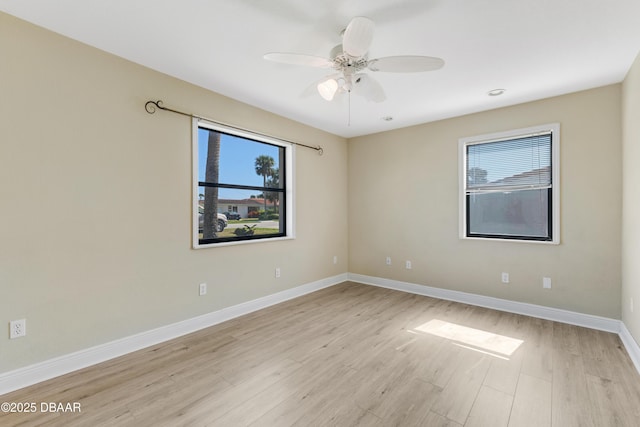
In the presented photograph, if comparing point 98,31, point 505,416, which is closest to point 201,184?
point 98,31

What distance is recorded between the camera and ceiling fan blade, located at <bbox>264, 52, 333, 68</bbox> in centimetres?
185

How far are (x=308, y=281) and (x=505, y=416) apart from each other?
9.58 feet

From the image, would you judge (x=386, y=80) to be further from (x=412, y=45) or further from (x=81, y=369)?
(x=81, y=369)

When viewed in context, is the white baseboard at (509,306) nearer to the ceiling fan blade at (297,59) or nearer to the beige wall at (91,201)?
the beige wall at (91,201)

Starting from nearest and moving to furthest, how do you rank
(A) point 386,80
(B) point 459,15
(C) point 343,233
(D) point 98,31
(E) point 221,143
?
1. (B) point 459,15
2. (D) point 98,31
3. (A) point 386,80
4. (E) point 221,143
5. (C) point 343,233

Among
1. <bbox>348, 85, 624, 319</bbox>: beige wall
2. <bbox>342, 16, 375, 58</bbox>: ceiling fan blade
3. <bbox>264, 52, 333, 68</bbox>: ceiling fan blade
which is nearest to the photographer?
<bbox>342, 16, 375, 58</bbox>: ceiling fan blade

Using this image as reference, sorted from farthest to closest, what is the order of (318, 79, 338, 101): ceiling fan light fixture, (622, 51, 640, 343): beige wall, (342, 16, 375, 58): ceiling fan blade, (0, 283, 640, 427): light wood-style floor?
1. (622, 51, 640, 343): beige wall
2. (318, 79, 338, 101): ceiling fan light fixture
3. (0, 283, 640, 427): light wood-style floor
4. (342, 16, 375, 58): ceiling fan blade

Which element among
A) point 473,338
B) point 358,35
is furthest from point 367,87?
point 473,338

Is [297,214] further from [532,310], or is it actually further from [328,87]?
[532,310]

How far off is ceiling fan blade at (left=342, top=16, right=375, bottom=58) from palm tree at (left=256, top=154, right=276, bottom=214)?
227cm

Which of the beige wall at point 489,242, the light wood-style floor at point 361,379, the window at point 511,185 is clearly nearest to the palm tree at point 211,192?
the light wood-style floor at point 361,379

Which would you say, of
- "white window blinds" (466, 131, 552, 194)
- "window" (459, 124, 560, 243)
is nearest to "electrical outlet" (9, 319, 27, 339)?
"window" (459, 124, 560, 243)

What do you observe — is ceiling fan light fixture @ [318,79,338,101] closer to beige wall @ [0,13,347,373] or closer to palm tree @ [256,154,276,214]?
beige wall @ [0,13,347,373]

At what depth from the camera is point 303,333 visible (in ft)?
9.65
